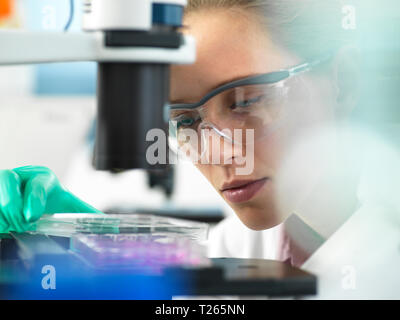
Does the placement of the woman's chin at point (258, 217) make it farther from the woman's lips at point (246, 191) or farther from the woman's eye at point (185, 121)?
the woman's eye at point (185, 121)

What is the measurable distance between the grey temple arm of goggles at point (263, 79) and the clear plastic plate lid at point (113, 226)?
Answer: 0.22m

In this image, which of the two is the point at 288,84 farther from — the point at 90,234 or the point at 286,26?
the point at 90,234

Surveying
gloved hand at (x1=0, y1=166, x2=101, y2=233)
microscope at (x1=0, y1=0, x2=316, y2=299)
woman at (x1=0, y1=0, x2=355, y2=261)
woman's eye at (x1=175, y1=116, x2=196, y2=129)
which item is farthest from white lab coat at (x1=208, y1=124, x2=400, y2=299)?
gloved hand at (x1=0, y1=166, x2=101, y2=233)

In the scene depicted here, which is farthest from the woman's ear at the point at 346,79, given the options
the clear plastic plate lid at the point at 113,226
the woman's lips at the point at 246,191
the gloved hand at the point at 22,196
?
the gloved hand at the point at 22,196

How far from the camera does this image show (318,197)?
1314 millimetres

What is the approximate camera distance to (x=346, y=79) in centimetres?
126

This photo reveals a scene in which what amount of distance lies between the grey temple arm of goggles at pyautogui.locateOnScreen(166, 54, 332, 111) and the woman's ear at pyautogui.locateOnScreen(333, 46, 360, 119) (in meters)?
0.03

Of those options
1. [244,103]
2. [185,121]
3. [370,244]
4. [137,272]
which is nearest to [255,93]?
[244,103]

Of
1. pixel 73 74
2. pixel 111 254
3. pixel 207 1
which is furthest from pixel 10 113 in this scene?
pixel 111 254

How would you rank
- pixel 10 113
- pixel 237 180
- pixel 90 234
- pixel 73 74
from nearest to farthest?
pixel 90 234, pixel 237 180, pixel 10 113, pixel 73 74

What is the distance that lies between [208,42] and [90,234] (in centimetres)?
41

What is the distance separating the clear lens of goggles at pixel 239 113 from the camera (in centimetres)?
114

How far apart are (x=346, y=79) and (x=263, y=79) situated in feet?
0.65

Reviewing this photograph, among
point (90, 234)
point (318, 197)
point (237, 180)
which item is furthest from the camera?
point (318, 197)
